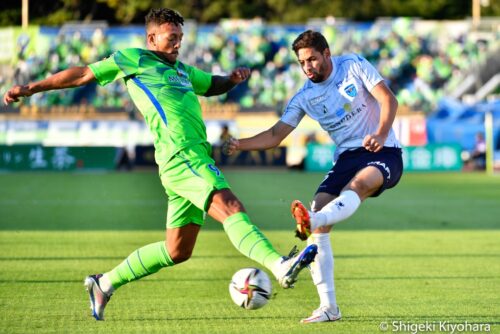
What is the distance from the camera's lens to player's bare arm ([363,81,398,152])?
8.03 m

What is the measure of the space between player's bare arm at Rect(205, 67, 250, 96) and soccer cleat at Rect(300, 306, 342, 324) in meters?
1.79

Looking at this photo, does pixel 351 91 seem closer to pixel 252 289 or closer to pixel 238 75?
pixel 238 75

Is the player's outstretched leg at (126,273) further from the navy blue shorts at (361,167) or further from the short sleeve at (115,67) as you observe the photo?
the navy blue shorts at (361,167)

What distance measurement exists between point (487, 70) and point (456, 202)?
3222 centimetres

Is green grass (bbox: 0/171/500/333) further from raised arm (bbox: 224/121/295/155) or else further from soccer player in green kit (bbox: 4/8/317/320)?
raised arm (bbox: 224/121/295/155)

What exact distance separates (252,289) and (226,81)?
6.38 ft

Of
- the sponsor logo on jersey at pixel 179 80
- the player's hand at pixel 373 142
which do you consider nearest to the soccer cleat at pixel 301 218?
the player's hand at pixel 373 142

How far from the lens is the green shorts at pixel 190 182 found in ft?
24.3

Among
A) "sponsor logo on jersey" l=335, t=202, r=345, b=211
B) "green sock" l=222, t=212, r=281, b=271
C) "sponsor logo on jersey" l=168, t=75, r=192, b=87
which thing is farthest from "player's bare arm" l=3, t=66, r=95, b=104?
"sponsor logo on jersey" l=335, t=202, r=345, b=211

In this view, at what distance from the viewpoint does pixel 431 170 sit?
40.0 metres

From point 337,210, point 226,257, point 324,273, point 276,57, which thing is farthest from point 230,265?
point 276,57

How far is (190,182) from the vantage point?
7.50 m

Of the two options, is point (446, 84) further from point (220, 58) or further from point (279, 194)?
point (279, 194)

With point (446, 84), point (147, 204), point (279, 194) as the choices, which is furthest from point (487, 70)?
point (147, 204)
